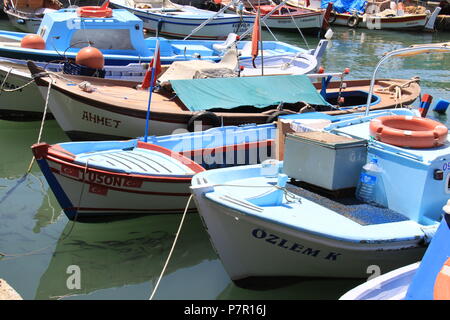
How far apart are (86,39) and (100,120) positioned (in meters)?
4.76

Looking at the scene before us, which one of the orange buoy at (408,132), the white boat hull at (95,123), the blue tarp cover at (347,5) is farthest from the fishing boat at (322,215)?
the blue tarp cover at (347,5)

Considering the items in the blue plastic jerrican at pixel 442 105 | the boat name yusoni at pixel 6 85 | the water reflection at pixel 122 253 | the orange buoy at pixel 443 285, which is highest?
the orange buoy at pixel 443 285

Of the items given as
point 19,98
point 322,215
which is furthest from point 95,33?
point 322,215

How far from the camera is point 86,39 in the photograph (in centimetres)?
1584

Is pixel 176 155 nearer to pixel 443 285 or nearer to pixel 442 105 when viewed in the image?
pixel 443 285

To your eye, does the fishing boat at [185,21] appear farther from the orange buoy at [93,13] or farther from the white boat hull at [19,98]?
the white boat hull at [19,98]

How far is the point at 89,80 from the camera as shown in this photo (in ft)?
43.4

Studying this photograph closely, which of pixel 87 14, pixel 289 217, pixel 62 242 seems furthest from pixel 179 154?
pixel 87 14

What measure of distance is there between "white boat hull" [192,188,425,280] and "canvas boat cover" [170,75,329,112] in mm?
4839

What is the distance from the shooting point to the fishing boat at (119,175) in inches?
344

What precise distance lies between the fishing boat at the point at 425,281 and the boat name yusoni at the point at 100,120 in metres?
7.28

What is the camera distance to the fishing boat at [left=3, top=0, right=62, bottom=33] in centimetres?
2289

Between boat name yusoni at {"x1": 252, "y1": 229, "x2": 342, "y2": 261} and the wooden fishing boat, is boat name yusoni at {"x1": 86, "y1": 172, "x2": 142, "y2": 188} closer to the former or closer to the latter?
boat name yusoni at {"x1": 252, "y1": 229, "x2": 342, "y2": 261}
